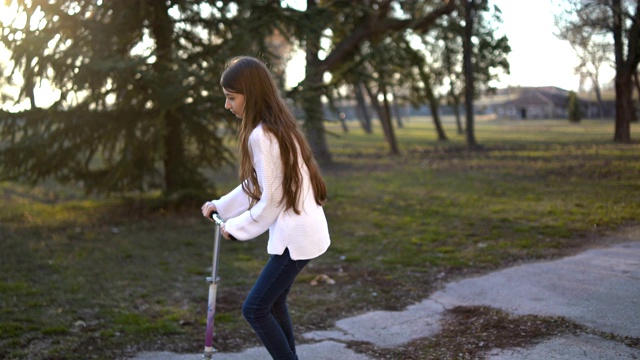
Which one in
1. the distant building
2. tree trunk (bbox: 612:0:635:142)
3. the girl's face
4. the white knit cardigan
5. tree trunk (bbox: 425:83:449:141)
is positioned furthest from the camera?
the distant building

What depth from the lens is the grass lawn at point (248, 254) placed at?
6289 mm

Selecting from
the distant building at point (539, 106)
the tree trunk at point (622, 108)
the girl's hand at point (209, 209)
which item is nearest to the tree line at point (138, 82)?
the girl's hand at point (209, 209)

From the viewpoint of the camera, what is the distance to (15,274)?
8617 millimetres

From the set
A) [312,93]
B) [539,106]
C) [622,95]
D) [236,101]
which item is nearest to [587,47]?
[622,95]

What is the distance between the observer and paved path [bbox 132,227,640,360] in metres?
5.27

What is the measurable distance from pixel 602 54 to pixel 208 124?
20.5 m

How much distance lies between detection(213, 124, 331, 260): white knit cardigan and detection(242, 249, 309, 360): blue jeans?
0.28 feet

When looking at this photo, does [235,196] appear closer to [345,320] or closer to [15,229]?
[345,320]

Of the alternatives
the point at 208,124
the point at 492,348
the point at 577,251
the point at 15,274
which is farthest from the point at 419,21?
the point at 492,348

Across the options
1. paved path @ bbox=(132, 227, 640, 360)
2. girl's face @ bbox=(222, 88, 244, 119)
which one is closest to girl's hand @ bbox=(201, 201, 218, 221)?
girl's face @ bbox=(222, 88, 244, 119)

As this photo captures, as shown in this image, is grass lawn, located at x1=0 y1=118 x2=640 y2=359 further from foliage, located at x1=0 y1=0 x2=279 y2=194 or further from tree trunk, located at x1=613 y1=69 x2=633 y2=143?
tree trunk, located at x1=613 y1=69 x2=633 y2=143

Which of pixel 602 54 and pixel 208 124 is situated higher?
pixel 602 54

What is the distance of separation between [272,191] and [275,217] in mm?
174

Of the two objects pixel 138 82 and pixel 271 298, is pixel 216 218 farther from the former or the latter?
pixel 138 82
